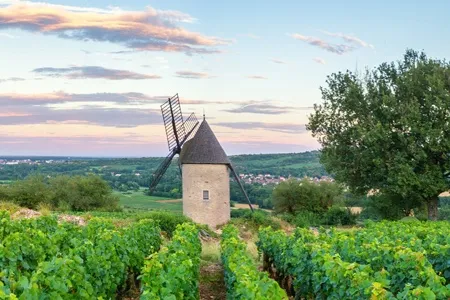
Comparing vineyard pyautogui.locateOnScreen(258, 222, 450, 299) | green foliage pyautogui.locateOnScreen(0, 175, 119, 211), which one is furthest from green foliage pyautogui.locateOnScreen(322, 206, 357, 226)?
vineyard pyautogui.locateOnScreen(258, 222, 450, 299)

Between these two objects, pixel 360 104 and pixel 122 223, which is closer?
pixel 122 223

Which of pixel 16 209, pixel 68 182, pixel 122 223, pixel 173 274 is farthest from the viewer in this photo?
pixel 68 182

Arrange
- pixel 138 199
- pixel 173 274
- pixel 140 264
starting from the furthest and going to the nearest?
A: 1. pixel 138 199
2. pixel 140 264
3. pixel 173 274

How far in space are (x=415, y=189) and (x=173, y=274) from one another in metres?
25.4

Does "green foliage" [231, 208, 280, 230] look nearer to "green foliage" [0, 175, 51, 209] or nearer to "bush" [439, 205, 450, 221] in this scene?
"green foliage" [0, 175, 51, 209]

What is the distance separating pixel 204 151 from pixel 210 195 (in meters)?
2.70

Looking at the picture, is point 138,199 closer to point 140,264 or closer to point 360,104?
point 360,104

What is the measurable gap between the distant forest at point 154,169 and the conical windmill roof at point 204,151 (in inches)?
740

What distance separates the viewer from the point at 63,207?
3947 cm

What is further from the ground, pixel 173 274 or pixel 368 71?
pixel 368 71

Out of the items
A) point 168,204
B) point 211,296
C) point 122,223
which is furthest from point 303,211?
point 211,296

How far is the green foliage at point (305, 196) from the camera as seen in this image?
1929 inches

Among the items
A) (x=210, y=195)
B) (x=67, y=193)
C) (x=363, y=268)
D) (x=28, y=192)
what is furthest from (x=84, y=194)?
(x=363, y=268)

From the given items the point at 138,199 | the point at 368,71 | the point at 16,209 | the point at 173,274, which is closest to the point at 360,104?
the point at 368,71
